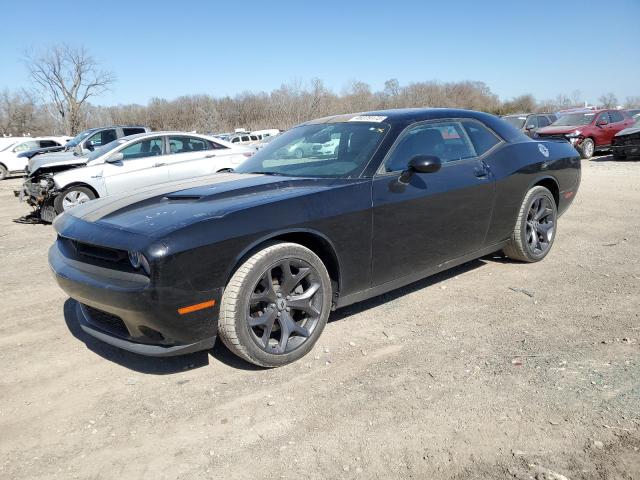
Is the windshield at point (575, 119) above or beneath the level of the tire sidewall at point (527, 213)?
above

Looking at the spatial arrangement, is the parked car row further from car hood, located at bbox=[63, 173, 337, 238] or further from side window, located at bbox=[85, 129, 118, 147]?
car hood, located at bbox=[63, 173, 337, 238]

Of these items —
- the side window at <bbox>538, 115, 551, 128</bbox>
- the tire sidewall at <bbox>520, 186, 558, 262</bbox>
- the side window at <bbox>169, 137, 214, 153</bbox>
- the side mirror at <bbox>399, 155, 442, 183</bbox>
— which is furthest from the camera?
the side window at <bbox>538, 115, 551, 128</bbox>

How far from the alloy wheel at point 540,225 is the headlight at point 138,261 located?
3683mm

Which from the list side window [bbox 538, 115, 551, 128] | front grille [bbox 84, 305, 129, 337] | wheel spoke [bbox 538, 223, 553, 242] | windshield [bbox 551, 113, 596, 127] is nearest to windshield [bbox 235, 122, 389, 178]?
front grille [bbox 84, 305, 129, 337]

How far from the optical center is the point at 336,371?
10.0 feet

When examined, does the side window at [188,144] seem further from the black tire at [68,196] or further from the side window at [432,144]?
the side window at [432,144]

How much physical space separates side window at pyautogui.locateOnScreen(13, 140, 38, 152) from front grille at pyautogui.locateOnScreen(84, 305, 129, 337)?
20.4m

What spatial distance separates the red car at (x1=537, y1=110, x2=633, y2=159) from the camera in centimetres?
1644

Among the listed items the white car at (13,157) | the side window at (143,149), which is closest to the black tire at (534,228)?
the side window at (143,149)

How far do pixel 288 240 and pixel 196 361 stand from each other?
39.1 inches

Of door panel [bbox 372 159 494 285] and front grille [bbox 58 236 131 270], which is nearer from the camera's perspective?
front grille [bbox 58 236 131 270]

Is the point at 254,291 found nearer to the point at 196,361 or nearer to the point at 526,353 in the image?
the point at 196,361

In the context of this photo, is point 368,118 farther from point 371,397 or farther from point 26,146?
point 26,146

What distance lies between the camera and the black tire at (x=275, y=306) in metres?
2.85
